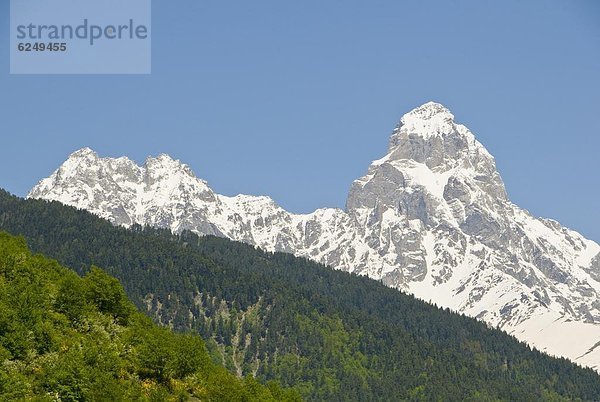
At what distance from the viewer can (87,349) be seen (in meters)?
122

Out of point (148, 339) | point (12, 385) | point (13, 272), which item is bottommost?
point (12, 385)

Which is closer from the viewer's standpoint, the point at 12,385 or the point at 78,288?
the point at 12,385

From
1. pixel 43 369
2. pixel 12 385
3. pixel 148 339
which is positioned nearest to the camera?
pixel 12 385

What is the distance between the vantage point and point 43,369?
380 feet

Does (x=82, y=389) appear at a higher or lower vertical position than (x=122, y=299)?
lower

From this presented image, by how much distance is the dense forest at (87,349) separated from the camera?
113 m

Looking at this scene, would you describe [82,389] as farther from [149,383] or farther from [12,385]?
[149,383]

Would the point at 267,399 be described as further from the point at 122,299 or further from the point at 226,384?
the point at 122,299

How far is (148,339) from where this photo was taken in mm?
136625

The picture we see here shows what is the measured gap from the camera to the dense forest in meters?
113

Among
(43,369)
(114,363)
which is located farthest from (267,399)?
(43,369)

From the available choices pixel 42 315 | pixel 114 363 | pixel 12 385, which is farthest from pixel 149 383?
pixel 12 385

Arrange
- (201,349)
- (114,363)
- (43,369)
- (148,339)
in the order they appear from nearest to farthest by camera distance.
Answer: (43,369) < (114,363) < (148,339) < (201,349)

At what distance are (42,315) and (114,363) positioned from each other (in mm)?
10387
